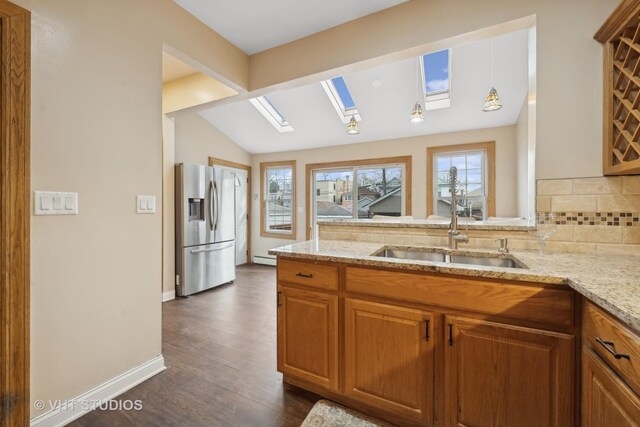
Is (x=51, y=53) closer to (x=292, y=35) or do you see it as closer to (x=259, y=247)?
(x=292, y=35)

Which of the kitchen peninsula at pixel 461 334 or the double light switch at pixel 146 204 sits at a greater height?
the double light switch at pixel 146 204

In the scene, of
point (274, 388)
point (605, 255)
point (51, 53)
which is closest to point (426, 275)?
point (605, 255)

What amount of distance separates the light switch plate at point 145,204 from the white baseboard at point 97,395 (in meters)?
1.05

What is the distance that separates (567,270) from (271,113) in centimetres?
441

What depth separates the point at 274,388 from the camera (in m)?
1.77

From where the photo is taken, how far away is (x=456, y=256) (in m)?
1.75

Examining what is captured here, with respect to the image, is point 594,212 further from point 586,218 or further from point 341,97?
point 341,97

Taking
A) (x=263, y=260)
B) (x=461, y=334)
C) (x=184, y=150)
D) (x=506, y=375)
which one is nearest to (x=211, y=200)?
(x=184, y=150)

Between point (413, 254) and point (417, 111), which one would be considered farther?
point (417, 111)

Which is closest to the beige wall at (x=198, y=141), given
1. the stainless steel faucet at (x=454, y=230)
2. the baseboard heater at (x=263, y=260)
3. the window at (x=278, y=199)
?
the window at (x=278, y=199)

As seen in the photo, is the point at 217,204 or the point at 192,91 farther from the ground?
the point at 192,91

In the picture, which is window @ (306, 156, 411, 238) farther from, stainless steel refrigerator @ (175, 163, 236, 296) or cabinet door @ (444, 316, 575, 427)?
cabinet door @ (444, 316, 575, 427)

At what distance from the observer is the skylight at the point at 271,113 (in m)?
4.41

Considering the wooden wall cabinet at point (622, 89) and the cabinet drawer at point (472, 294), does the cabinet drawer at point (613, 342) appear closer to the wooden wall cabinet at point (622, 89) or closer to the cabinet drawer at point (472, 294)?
the cabinet drawer at point (472, 294)
